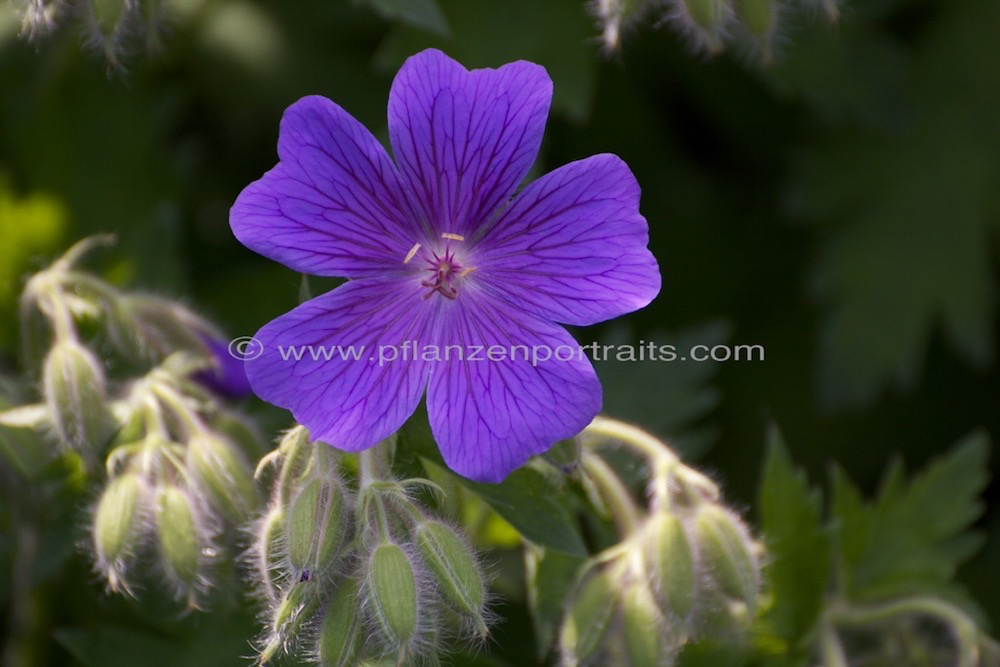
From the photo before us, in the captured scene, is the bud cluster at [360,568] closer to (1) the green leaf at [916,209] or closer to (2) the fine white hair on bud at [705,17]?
(2) the fine white hair on bud at [705,17]

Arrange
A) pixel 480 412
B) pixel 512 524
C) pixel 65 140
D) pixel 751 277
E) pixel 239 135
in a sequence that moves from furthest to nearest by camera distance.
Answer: pixel 751 277, pixel 239 135, pixel 65 140, pixel 512 524, pixel 480 412

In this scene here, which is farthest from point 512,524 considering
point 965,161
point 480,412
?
point 965,161

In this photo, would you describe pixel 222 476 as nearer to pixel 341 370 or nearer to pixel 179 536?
pixel 179 536

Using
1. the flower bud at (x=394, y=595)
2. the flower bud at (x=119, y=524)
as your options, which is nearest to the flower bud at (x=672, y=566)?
the flower bud at (x=394, y=595)

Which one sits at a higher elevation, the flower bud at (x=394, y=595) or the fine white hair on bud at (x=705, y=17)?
the fine white hair on bud at (x=705, y=17)

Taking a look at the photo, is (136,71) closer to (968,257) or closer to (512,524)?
(512,524)
